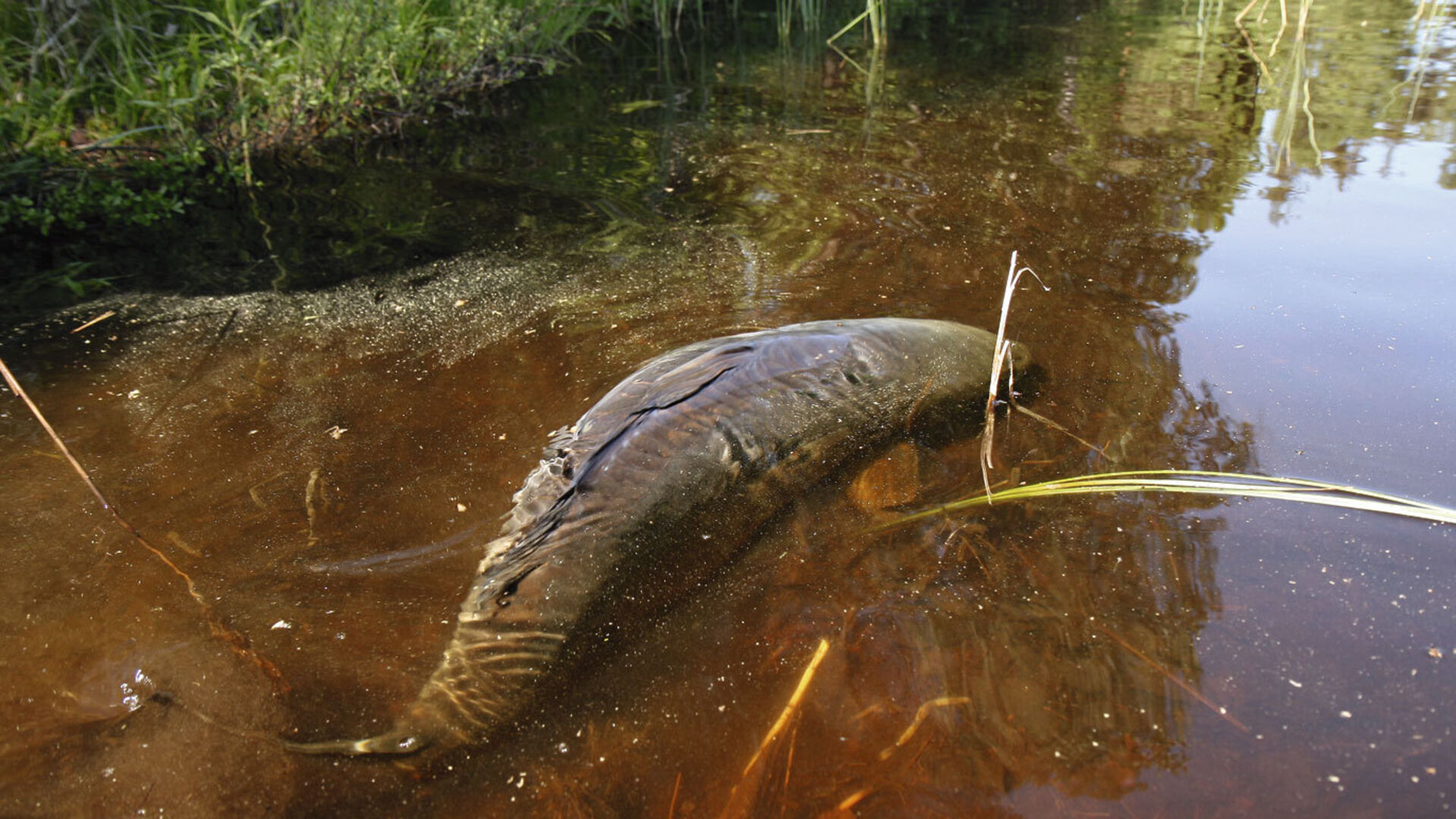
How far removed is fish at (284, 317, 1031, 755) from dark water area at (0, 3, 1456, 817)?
0.25 ft

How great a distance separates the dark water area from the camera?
1.78 m

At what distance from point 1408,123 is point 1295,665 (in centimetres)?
532

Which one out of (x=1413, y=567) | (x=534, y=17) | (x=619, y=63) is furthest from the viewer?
(x=619, y=63)

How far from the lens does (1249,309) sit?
3.38 m

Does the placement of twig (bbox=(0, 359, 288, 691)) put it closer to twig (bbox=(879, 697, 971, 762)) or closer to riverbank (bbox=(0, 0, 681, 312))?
twig (bbox=(879, 697, 971, 762))

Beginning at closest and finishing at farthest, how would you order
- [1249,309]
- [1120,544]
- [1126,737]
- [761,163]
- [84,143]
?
[1126,737]
[1120,544]
[1249,309]
[84,143]
[761,163]

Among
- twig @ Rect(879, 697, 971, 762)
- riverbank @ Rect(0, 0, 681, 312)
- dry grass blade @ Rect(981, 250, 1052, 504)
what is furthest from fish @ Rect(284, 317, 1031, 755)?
riverbank @ Rect(0, 0, 681, 312)

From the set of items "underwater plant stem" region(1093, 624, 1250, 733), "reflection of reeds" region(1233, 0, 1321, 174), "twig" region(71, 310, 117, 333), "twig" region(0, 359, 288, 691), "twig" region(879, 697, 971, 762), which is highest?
"reflection of reeds" region(1233, 0, 1321, 174)

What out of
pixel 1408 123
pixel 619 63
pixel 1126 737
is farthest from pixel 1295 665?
pixel 619 63

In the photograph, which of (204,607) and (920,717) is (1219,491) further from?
(204,607)

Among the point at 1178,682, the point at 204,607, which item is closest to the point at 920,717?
the point at 1178,682

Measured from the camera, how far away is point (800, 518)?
250 centimetres

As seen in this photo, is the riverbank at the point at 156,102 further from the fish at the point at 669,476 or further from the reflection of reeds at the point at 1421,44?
the reflection of reeds at the point at 1421,44

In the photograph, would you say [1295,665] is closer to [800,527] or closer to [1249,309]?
[800,527]
